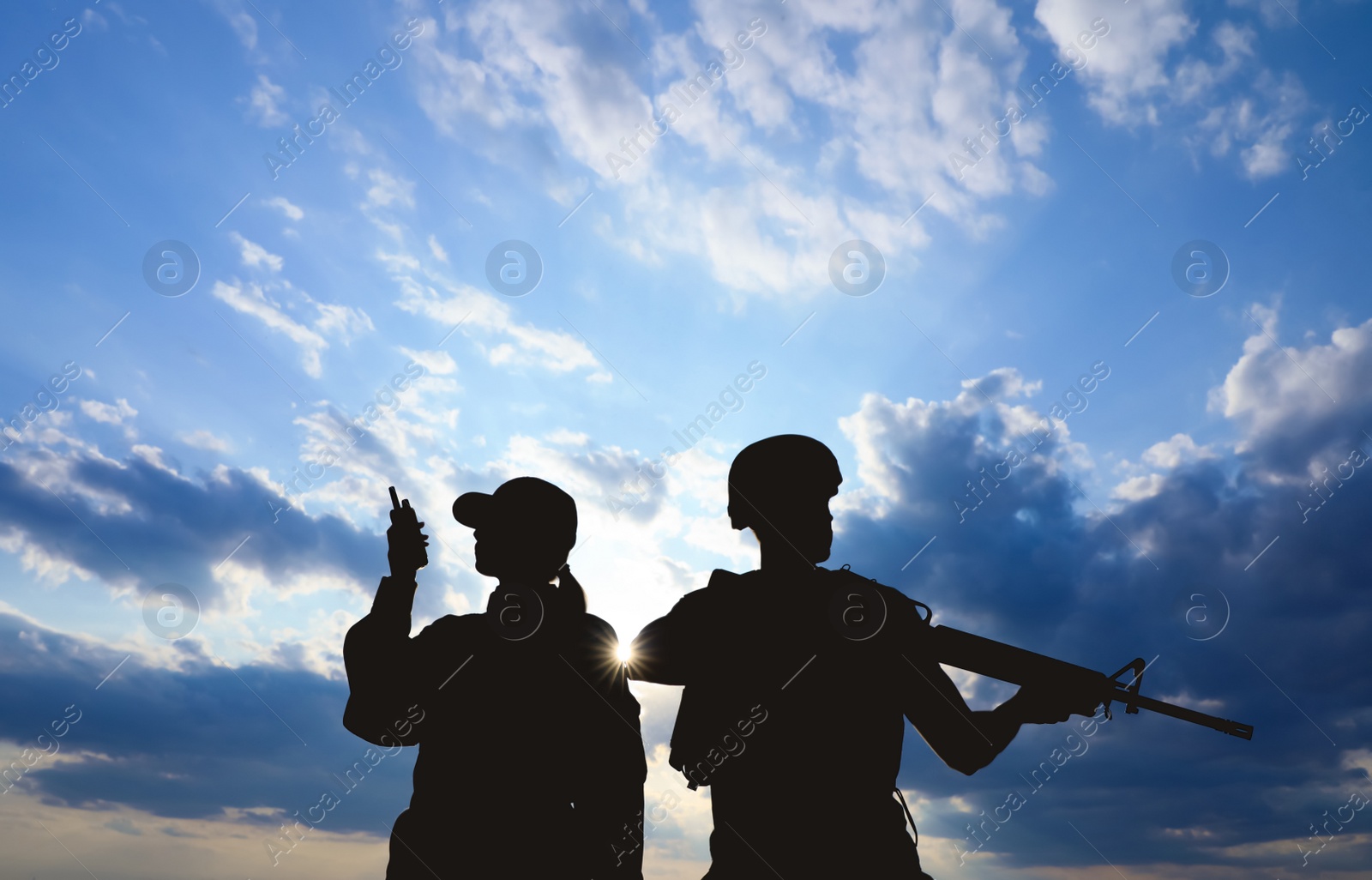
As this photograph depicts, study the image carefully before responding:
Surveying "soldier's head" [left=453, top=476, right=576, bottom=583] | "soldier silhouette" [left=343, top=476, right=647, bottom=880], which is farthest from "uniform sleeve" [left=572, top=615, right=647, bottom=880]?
"soldier's head" [left=453, top=476, right=576, bottom=583]

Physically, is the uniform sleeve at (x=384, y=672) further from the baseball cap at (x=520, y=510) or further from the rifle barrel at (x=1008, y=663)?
the rifle barrel at (x=1008, y=663)

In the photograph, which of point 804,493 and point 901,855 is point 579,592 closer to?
point 804,493

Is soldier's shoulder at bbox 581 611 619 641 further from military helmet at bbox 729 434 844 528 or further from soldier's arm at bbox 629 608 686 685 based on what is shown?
military helmet at bbox 729 434 844 528

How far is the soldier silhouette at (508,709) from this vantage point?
3809mm

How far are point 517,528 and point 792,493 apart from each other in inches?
60.4

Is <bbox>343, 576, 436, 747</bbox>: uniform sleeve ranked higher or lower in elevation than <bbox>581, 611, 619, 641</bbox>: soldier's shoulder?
lower

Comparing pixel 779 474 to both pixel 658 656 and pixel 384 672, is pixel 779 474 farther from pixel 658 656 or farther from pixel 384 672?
Answer: pixel 384 672

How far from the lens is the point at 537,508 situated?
14.4 ft

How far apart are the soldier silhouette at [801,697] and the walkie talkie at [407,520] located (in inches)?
46.5

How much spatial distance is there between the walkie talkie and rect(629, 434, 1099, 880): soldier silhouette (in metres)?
1.18

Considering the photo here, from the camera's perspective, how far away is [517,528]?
4.35 m

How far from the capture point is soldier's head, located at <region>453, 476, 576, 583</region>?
433 centimetres

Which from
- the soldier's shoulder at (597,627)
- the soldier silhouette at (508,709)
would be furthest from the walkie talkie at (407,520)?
the soldier's shoulder at (597,627)

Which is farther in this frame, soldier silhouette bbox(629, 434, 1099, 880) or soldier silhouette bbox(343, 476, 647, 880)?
soldier silhouette bbox(343, 476, 647, 880)
